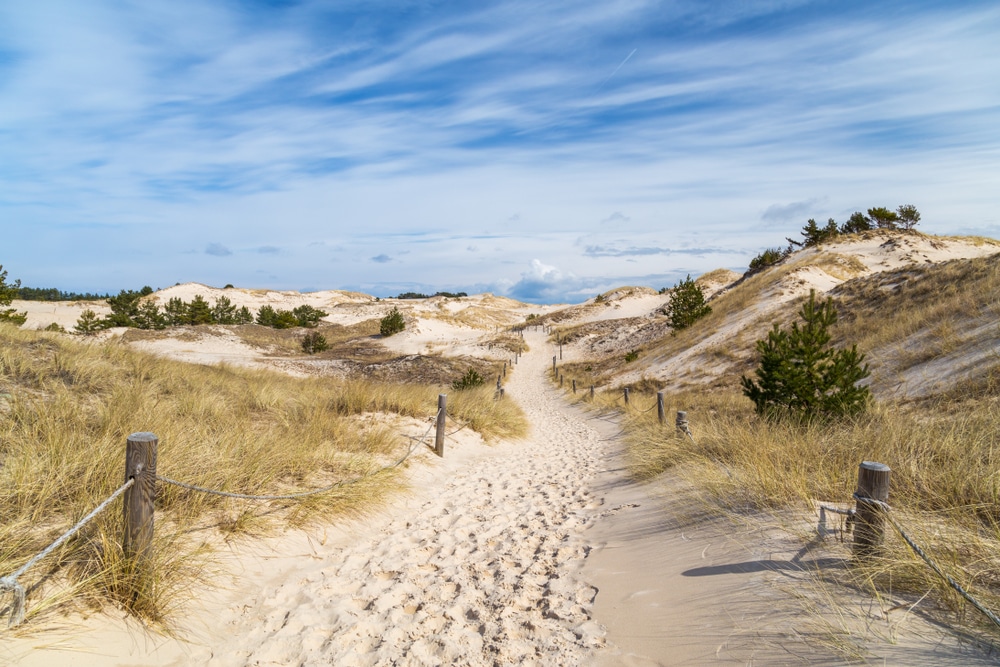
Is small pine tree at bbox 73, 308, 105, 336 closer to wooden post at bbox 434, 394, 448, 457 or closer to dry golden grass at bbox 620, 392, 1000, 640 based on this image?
wooden post at bbox 434, 394, 448, 457

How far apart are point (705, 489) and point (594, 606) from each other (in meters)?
2.27

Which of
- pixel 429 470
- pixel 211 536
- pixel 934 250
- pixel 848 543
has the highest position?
pixel 934 250

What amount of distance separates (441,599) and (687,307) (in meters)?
28.4

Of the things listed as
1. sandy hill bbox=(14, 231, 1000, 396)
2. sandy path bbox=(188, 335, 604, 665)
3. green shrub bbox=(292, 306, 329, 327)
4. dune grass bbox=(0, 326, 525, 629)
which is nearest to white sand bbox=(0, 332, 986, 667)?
sandy path bbox=(188, 335, 604, 665)

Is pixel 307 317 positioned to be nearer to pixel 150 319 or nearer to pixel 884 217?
pixel 150 319

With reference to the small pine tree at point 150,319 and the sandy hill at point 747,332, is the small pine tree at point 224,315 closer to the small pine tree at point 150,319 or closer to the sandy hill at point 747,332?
the small pine tree at point 150,319

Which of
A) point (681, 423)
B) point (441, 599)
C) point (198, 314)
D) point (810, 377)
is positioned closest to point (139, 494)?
point (441, 599)

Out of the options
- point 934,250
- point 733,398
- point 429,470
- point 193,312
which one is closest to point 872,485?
point 429,470

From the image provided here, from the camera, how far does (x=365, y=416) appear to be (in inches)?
368

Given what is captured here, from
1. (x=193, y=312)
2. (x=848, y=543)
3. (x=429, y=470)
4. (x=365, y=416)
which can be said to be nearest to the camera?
(x=848, y=543)

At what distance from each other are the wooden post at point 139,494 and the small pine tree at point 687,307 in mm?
28670

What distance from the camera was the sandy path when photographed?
3279mm

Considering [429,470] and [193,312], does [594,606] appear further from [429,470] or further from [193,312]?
[193,312]

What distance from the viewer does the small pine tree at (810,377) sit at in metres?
7.83
